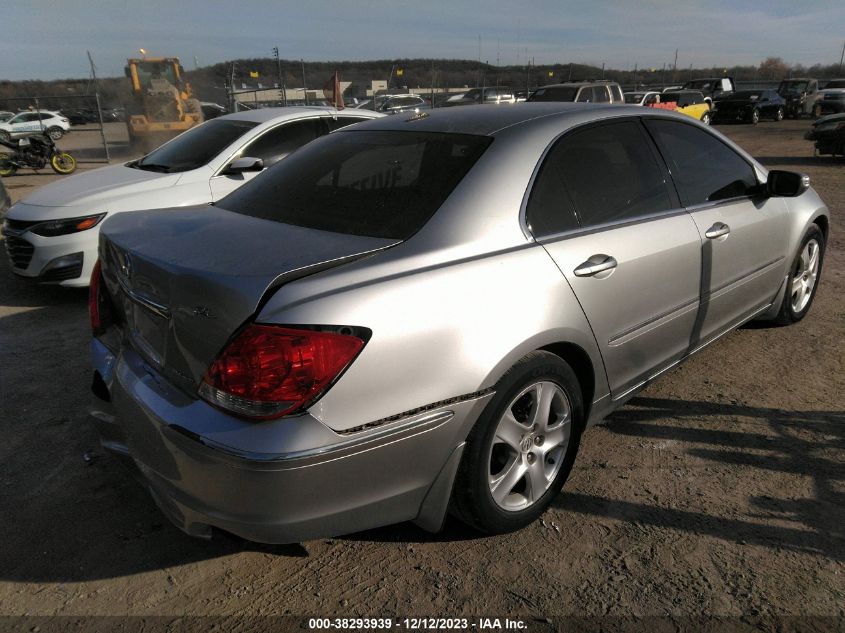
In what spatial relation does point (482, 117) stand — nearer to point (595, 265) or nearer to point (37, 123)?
point (595, 265)

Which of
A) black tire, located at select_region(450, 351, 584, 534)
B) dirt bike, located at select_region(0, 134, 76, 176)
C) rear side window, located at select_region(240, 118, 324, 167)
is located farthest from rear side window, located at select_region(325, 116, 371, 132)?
dirt bike, located at select_region(0, 134, 76, 176)

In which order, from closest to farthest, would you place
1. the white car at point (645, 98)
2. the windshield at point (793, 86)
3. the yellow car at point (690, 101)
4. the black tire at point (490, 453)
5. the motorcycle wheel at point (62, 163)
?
the black tire at point (490, 453) → the motorcycle wheel at point (62, 163) → the white car at point (645, 98) → the yellow car at point (690, 101) → the windshield at point (793, 86)

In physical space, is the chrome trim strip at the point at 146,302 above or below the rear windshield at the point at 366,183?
below

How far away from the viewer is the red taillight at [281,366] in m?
1.81

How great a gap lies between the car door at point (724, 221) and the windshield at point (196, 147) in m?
4.25

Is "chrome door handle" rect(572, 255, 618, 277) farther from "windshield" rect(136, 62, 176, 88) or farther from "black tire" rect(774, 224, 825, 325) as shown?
"windshield" rect(136, 62, 176, 88)

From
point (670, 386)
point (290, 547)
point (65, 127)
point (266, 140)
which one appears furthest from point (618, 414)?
point (65, 127)

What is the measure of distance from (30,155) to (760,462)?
1664 cm

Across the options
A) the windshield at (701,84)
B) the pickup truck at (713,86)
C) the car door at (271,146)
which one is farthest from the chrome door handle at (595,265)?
the windshield at (701,84)

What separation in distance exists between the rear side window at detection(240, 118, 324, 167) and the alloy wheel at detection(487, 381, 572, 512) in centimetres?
435

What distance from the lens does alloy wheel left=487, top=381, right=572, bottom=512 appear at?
2.38 m

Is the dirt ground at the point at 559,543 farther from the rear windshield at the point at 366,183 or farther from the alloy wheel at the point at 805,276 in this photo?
the rear windshield at the point at 366,183

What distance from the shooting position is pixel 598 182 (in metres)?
2.86

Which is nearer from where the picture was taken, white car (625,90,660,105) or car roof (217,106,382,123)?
car roof (217,106,382,123)
